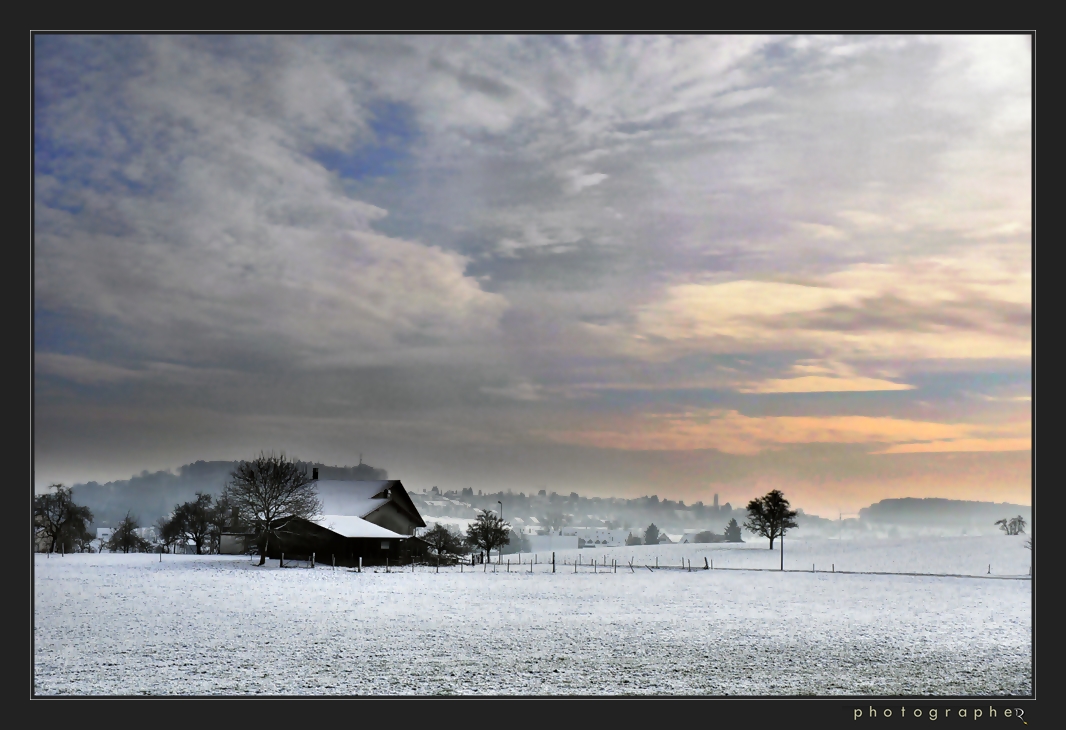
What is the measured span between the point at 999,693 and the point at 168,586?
32.3m

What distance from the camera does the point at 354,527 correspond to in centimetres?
6328

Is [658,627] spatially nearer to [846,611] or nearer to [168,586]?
[846,611]

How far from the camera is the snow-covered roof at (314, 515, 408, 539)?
198 ft

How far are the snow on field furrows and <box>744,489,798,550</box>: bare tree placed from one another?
152 feet

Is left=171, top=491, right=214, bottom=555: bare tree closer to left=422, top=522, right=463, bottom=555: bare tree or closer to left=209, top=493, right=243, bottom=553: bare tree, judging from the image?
left=209, top=493, right=243, bottom=553: bare tree

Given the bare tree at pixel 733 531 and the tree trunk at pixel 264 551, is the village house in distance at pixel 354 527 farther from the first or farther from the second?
the bare tree at pixel 733 531

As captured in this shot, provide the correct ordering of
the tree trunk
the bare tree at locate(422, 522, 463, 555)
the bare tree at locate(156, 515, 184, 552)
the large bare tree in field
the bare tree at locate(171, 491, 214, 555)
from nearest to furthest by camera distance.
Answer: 1. the tree trunk
2. the large bare tree in field
3. the bare tree at locate(422, 522, 463, 555)
4. the bare tree at locate(171, 491, 214, 555)
5. the bare tree at locate(156, 515, 184, 552)

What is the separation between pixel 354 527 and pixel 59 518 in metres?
28.5

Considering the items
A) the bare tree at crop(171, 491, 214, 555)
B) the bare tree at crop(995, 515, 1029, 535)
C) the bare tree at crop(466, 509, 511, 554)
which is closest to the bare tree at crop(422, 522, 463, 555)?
the bare tree at crop(466, 509, 511, 554)

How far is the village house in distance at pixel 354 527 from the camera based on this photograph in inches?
2351

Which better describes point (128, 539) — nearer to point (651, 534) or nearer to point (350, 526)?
point (350, 526)

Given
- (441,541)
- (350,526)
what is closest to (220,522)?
(350,526)

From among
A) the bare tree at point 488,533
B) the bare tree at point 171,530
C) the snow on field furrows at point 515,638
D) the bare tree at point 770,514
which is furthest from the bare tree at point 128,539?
the bare tree at point 770,514
